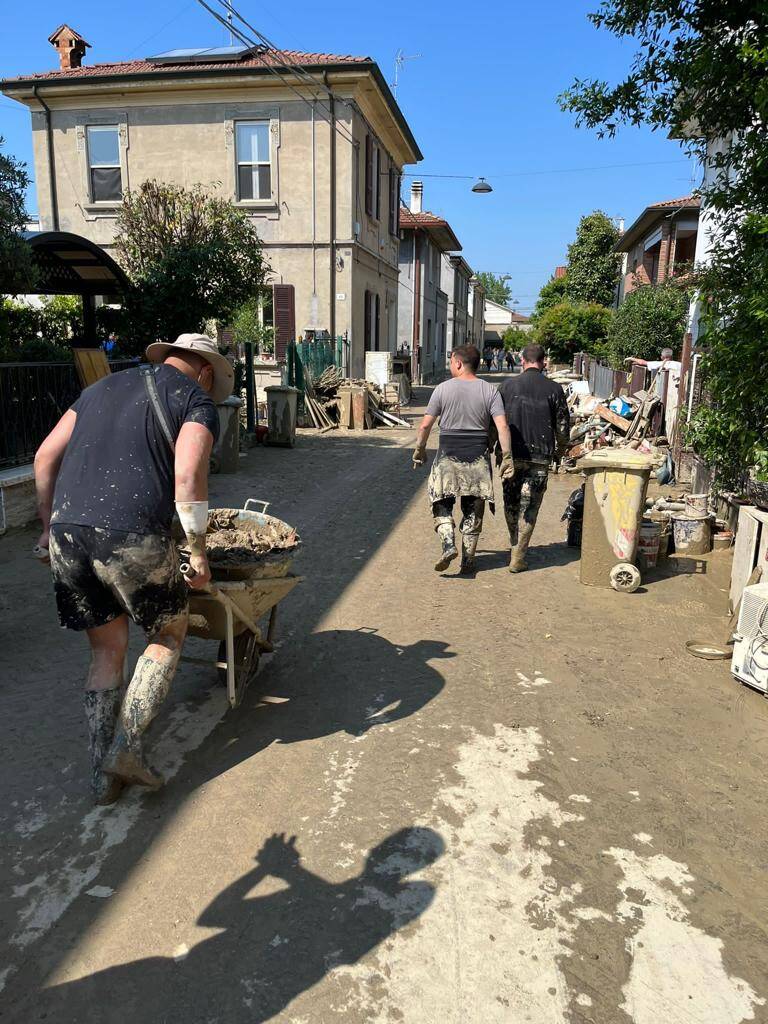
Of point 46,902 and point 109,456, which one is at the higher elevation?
point 109,456

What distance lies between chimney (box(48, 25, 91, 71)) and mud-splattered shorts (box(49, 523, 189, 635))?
22.5 meters

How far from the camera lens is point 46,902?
264 cm

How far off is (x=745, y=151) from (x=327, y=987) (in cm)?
542

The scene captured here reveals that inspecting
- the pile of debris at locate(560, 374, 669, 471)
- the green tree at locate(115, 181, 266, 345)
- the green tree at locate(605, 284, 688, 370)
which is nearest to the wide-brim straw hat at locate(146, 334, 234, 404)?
the green tree at locate(115, 181, 266, 345)

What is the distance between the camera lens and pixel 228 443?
11.4 meters

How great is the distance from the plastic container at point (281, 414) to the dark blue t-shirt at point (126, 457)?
10.8 meters

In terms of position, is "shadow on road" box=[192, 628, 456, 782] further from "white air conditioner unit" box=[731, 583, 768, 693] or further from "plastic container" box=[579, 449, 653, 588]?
"plastic container" box=[579, 449, 653, 588]

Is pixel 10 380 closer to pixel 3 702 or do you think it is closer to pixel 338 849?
pixel 3 702

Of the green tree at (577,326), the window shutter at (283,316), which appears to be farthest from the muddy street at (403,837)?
the green tree at (577,326)

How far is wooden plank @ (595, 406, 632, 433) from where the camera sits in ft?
47.8

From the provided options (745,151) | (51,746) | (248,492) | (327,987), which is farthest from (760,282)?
(248,492)

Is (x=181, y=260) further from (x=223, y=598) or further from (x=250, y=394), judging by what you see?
(x=223, y=598)

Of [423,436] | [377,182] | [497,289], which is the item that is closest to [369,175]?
[377,182]

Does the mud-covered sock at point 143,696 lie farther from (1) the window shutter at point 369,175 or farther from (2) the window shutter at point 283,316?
(1) the window shutter at point 369,175
